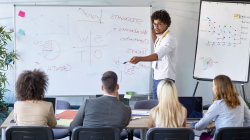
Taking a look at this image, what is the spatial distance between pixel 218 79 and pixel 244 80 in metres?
1.84

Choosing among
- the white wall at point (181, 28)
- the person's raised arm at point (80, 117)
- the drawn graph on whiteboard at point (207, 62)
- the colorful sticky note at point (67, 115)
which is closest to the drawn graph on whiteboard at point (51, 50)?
the white wall at point (181, 28)

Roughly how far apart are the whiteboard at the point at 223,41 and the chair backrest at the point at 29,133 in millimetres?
2559

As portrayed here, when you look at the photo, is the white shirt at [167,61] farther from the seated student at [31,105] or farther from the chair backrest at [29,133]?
the chair backrest at [29,133]

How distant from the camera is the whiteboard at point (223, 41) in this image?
145 inches

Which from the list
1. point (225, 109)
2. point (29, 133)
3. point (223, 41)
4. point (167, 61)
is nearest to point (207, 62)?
point (223, 41)

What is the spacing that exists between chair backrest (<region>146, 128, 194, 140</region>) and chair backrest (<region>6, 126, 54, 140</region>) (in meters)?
0.74

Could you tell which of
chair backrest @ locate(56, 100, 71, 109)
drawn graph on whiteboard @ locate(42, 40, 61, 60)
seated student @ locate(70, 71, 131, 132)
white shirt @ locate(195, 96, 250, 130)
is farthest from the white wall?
seated student @ locate(70, 71, 131, 132)

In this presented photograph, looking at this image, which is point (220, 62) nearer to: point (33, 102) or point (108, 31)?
point (108, 31)

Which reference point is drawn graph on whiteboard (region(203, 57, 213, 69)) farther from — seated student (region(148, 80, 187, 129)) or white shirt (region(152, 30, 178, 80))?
seated student (region(148, 80, 187, 129))

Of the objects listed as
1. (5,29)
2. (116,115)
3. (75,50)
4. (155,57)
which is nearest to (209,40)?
(155,57)

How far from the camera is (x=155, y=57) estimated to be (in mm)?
2910

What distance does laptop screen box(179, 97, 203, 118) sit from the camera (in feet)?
7.83

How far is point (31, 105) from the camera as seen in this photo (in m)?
2.01

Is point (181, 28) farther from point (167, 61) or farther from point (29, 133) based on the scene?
point (29, 133)
